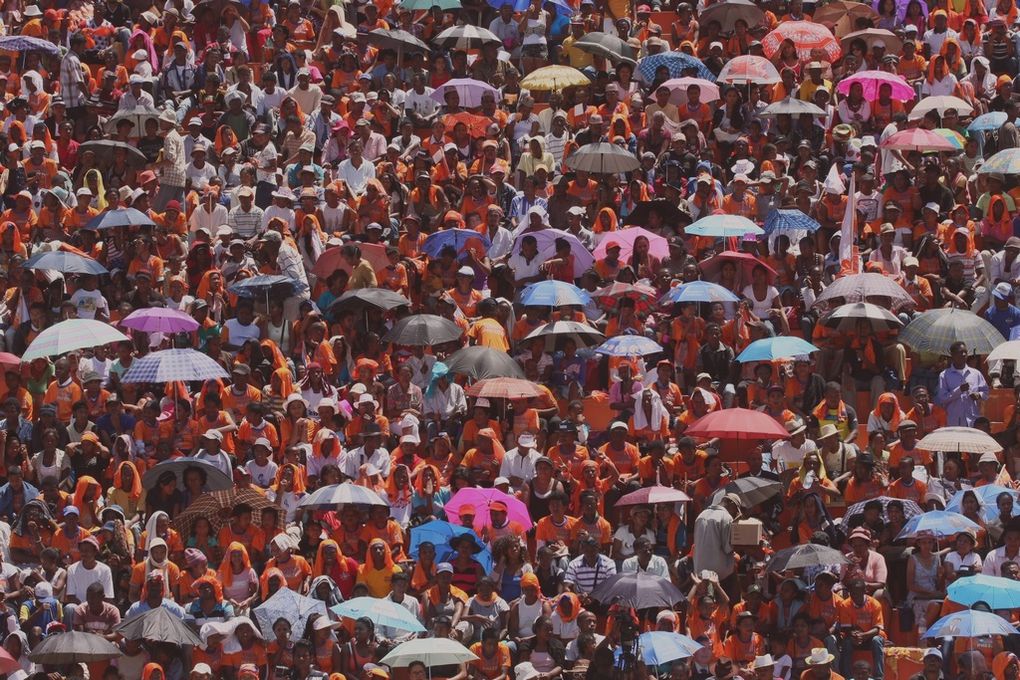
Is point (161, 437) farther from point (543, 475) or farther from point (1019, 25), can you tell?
point (1019, 25)

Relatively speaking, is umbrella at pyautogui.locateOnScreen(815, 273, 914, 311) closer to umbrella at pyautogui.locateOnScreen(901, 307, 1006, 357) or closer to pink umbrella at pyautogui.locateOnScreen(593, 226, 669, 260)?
umbrella at pyautogui.locateOnScreen(901, 307, 1006, 357)

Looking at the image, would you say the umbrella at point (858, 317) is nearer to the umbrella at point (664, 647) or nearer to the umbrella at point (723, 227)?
the umbrella at point (723, 227)

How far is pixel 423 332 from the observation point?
2941 cm

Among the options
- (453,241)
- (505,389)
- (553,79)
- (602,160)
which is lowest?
(505,389)

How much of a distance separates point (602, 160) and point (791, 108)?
273 centimetres

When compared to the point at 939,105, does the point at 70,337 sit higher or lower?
lower

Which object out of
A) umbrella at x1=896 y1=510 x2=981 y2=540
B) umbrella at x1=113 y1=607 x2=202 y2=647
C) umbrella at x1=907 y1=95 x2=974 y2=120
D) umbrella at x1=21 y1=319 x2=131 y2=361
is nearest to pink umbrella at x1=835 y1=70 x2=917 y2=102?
umbrella at x1=907 y1=95 x2=974 y2=120

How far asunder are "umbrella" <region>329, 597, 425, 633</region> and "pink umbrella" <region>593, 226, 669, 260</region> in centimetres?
768

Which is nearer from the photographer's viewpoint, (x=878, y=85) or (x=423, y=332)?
(x=423, y=332)

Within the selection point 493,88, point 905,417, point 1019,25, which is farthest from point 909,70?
point 905,417

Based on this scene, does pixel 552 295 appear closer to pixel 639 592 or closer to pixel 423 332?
pixel 423 332

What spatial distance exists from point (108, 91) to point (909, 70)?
1056cm

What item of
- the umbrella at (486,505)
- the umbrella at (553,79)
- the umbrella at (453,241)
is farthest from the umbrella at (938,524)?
the umbrella at (553,79)

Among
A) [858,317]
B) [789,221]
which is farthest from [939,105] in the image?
[858,317]
